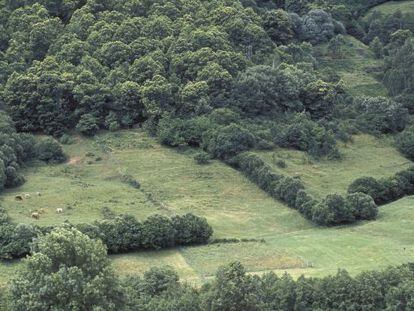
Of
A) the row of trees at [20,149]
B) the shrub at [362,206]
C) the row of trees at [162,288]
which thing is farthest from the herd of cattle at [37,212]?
the shrub at [362,206]

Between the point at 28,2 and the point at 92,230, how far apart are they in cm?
6661

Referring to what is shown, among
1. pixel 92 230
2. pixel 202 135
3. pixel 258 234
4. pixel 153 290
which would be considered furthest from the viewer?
pixel 202 135

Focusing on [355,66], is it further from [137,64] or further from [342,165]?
[137,64]

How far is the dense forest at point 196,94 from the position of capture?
8838cm

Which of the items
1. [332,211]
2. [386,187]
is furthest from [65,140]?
[386,187]

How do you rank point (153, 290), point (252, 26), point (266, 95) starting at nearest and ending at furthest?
1. point (153, 290)
2. point (266, 95)
3. point (252, 26)

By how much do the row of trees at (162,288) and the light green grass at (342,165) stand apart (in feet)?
112

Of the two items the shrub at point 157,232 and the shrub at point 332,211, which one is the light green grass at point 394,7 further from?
the shrub at point 157,232

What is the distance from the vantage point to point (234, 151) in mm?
103188

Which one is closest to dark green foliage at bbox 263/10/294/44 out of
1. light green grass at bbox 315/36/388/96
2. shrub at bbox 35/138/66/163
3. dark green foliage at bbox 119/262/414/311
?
light green grass at bbox 315/36/388/96

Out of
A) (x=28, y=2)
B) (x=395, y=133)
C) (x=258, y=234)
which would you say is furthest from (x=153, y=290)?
(x=28, y=2)

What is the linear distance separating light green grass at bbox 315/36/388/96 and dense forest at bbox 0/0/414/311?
124 cm

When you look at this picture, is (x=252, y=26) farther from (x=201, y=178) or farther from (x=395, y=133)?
(x=201, y=178)

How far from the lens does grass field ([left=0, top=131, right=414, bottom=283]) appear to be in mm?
77625
